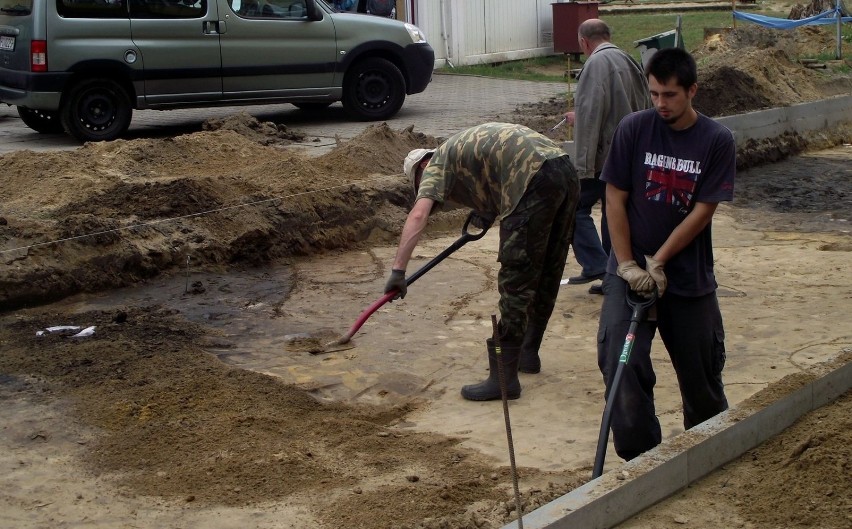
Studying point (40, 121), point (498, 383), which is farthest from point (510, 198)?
point (40, 121)

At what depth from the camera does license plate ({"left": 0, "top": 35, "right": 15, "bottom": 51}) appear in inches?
466

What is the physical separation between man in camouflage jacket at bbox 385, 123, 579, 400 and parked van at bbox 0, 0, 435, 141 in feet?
23.7

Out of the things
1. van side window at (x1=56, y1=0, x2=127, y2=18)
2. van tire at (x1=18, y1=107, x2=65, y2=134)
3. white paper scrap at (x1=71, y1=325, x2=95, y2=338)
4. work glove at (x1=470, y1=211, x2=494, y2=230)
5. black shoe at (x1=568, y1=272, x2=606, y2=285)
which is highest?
van side window at (x1=56, y1=0, x2=127, y2=18)

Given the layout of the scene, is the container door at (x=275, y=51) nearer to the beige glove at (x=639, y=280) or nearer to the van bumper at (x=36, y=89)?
the van bumper at (x=36, y=89)

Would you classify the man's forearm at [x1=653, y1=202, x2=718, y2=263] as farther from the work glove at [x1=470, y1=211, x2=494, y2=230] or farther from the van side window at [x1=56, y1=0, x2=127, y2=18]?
the van side window at [x1=56, y1=0, x2=127, y2=18]

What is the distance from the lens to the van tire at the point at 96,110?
38.9ft

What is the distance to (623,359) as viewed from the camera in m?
4.20

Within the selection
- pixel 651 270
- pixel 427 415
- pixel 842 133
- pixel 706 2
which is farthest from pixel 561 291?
pixel 706 2

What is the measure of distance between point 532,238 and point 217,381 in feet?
6.07

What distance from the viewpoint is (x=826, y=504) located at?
3967 mm

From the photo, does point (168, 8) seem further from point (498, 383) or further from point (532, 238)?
point (498, 383)

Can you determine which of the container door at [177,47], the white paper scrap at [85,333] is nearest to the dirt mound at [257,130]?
the container door at [177,47]

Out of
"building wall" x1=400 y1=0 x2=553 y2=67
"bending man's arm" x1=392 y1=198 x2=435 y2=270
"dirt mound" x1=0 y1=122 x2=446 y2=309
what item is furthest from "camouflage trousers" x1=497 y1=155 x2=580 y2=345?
"building wall" x1=400 y1=0 x2=553 y2=67

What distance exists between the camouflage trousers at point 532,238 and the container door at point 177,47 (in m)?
7.67
